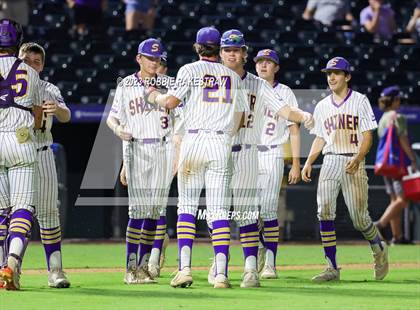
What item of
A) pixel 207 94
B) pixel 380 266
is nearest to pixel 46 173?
pixel 207 94

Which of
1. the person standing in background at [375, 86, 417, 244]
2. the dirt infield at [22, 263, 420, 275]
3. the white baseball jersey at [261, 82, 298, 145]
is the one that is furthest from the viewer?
the person standing in background at [375, 86, 417, 244]

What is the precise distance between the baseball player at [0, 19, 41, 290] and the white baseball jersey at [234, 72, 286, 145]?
173 centimetres

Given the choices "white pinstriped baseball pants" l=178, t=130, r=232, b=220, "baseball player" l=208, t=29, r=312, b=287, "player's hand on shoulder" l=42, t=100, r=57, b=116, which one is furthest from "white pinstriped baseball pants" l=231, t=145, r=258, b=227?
"player's hand on shoulder" l=42, t=100, r=57, b=116

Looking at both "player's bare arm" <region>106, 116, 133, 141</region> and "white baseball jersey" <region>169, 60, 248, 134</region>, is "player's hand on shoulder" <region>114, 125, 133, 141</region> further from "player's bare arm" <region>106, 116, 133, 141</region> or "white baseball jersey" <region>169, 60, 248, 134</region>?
"white baseball jersey" <region>169, 60, 248, 134</region>

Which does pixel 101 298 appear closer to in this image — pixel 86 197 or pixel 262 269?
pixel 262 269

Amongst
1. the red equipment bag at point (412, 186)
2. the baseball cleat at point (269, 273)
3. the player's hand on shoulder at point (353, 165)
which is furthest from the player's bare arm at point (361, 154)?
the red equipment bag at point (412, 186)

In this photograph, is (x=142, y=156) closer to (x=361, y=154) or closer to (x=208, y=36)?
(x=208, y=36)

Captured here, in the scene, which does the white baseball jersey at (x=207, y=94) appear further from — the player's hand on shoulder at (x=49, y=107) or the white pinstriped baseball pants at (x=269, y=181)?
the white pinstriped baseball pants at (x=269, y=181)

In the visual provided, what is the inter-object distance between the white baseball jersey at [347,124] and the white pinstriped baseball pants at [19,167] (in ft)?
9.33

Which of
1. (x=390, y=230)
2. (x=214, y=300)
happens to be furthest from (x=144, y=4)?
(x=214, y=300)

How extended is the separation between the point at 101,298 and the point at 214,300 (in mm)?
803

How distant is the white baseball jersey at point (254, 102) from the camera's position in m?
8.70

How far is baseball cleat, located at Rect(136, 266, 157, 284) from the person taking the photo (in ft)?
29.0

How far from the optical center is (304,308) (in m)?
6.87
